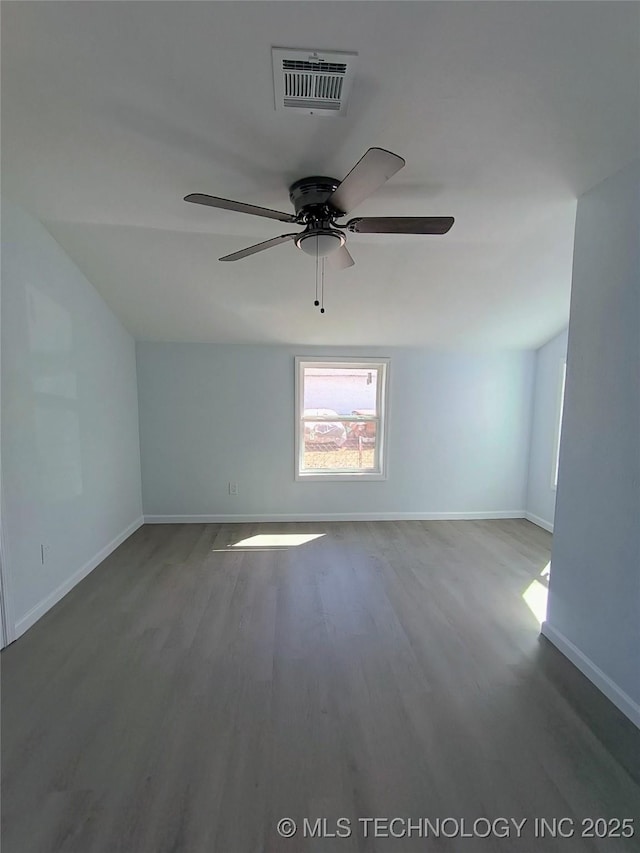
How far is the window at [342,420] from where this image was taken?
4.24m

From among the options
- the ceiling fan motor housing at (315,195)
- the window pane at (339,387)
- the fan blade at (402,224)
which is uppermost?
the ceiling fan motor housing at (315,195)

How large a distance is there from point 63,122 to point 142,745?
102 inches

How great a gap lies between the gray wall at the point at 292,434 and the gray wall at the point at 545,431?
12 cm

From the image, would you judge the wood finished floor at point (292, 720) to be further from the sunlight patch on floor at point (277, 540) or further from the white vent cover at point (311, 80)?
the white vent cover at point (311, 80)

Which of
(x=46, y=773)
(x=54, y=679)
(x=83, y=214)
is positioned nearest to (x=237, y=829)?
(x=46, y=773)

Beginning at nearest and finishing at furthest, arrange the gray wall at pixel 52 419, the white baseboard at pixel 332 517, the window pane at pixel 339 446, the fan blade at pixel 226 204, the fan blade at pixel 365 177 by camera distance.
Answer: the fan blade at pixel 365 177, the fan blade at pixel 226 204, the gray wall at pixel 52 419, the white baseboard at pixel 332 517, the window pane at pixel 339 446

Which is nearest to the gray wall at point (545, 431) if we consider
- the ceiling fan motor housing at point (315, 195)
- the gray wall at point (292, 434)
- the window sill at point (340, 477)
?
the gray wall at point (292, 434)

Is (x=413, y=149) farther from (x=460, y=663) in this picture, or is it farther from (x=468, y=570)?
(x=468, y=570)

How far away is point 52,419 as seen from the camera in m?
2.55

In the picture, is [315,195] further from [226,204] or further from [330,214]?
[226,204]

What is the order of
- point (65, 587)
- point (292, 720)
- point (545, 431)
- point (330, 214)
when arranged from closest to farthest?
point (292, 720) → point (330, 214) → point (65, 587) → point (545, 431)

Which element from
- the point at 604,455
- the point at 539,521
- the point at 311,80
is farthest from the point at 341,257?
the point at 539,521

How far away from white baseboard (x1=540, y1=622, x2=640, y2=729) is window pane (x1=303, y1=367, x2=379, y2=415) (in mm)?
2686

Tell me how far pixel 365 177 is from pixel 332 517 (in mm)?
3500
